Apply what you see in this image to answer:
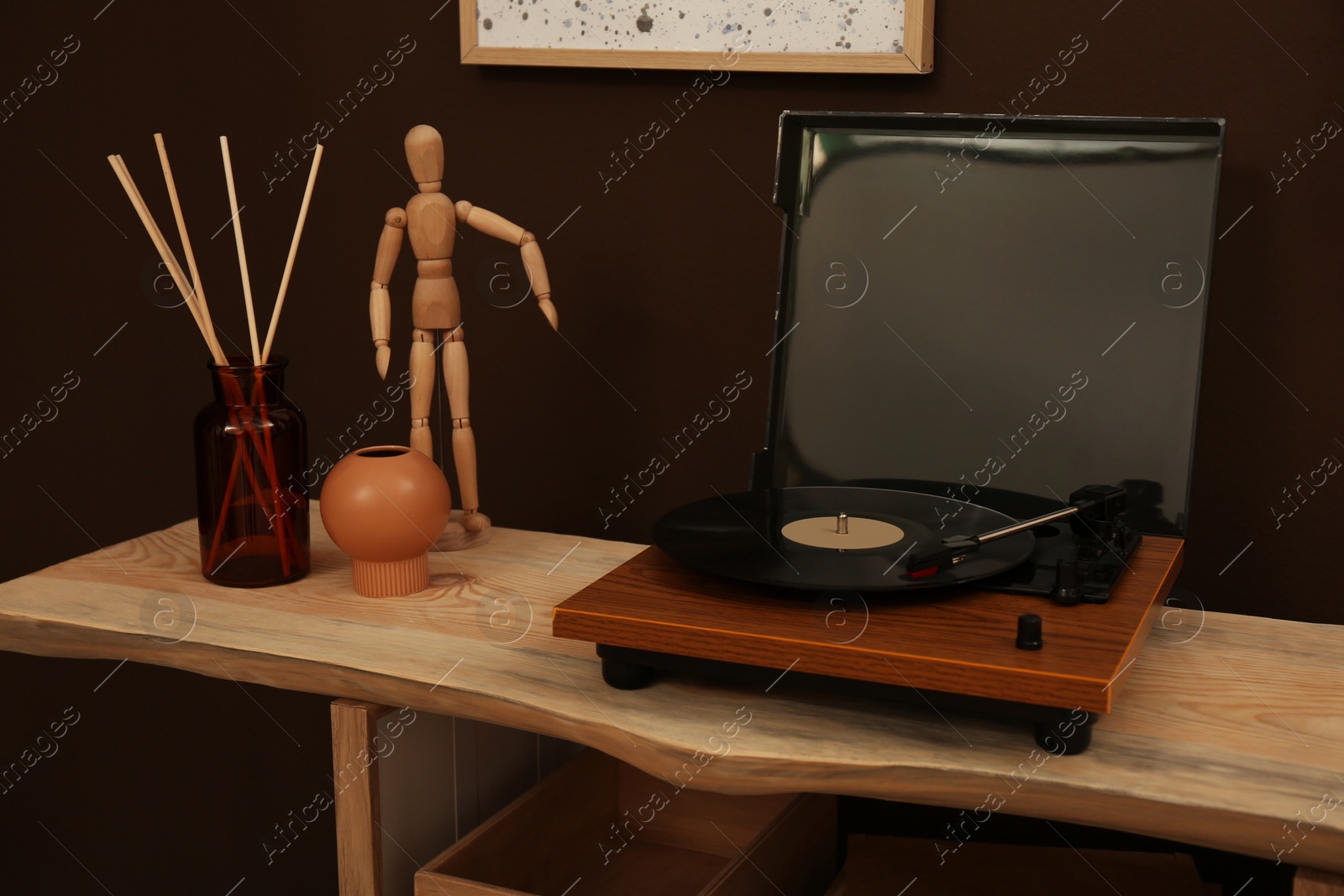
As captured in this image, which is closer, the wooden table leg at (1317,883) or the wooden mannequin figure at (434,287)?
the wooden table leg at (1317,883)

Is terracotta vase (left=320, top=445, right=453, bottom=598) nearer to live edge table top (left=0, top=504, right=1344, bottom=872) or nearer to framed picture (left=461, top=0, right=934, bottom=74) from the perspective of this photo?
live edge table top (left=0, top=504, right=1344, bottom=872)

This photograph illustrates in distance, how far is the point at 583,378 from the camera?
1.61 m

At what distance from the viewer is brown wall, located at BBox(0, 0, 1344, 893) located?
1.26 m

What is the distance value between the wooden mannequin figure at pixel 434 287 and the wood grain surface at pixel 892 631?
0.40 meters

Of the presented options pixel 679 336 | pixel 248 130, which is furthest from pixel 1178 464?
pixel 248 130

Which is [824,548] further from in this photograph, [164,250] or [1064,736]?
[164,250]

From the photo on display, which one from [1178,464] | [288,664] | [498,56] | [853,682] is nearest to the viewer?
[853,682]

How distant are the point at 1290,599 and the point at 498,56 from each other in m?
1.10

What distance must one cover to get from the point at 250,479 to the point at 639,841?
1.91 feet

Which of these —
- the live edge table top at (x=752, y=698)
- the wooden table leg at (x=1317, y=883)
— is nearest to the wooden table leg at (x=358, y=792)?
the live edge table top at (x=752, y=698)

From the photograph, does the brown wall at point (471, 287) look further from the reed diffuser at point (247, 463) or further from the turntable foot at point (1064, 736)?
the turntable foot at point (1064, 736)

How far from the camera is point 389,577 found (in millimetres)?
1191

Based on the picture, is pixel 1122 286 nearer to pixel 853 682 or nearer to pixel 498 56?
pixel 853 682

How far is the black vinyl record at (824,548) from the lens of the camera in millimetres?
911
